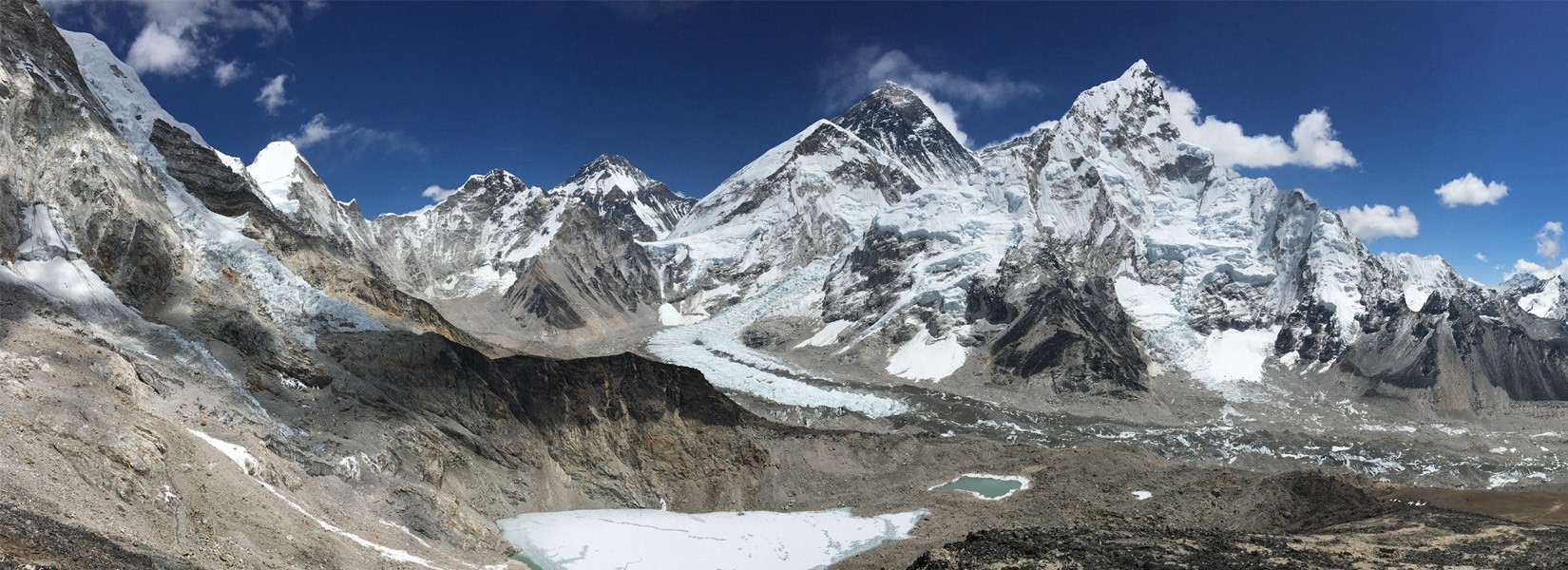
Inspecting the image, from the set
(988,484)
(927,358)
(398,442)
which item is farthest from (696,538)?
(927,358)

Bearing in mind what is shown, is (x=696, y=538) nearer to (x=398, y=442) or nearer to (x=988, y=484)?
(x=398, y=442)

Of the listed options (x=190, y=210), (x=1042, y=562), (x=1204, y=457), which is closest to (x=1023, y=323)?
(x=1204, y=457)

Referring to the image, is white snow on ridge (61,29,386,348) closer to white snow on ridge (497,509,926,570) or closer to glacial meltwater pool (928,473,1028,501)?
white snow on ridge (497,509,926,570)

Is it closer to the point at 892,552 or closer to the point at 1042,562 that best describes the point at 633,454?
the point at 892,552

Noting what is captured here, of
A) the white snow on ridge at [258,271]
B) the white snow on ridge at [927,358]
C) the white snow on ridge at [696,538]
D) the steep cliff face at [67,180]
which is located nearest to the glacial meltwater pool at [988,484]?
the white snow on ridge at [696,538]

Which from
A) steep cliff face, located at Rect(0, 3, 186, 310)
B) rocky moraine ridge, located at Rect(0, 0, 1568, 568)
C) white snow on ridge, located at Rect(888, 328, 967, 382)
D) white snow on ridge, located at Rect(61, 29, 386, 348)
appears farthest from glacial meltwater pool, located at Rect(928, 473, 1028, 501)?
white snow on ridge, located at Rect(888, 328, 967, 382)

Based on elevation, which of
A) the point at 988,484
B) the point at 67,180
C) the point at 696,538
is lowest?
the point at 696,538

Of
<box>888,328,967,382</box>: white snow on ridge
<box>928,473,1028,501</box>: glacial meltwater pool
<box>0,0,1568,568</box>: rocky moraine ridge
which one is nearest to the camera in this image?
<box>0,0,1568,568</box>: rocky moraine ridge
